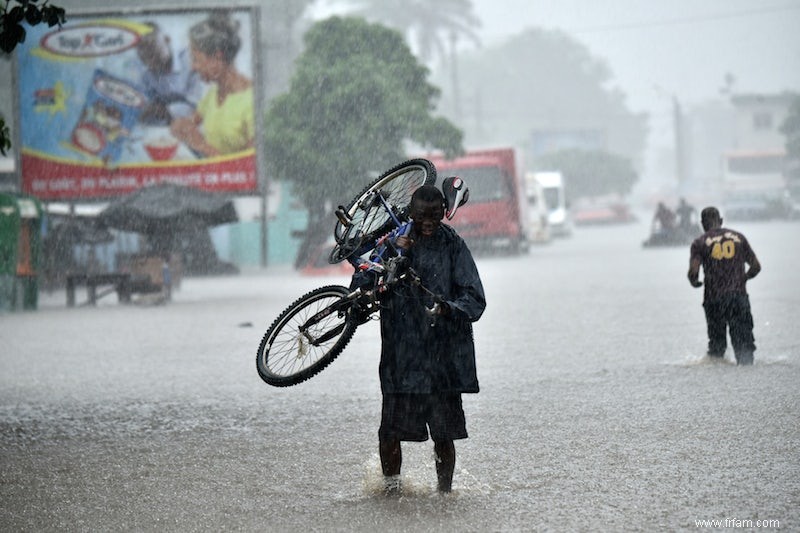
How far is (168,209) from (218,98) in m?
5.10

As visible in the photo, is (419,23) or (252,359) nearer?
(252,359)

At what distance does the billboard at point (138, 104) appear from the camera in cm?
2744

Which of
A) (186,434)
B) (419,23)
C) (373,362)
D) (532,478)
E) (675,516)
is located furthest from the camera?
(419,23)

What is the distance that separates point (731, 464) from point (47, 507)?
3409mm

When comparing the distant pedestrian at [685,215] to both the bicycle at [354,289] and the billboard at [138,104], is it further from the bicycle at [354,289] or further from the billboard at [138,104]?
the bicycle at [354,289]

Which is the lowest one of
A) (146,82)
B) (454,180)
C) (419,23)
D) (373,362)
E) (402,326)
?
(373,362)

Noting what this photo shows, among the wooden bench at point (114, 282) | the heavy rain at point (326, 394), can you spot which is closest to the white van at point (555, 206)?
the heavy rain at point (326, 394)

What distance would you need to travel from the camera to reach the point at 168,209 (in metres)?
23.2

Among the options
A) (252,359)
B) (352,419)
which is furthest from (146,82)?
(352,419)

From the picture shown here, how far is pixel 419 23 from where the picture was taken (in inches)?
3652

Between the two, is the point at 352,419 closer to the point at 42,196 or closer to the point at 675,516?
the point at 675,516

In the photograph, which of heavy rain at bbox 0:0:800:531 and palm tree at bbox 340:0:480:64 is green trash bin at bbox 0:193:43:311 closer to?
heavy rain at bbox 0:0:800:531

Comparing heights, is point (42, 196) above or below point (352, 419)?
above

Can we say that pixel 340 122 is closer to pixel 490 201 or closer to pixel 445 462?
pixel 490 201
